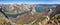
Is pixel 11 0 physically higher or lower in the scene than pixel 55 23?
higher

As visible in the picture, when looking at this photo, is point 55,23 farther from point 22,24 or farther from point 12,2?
point 12,2

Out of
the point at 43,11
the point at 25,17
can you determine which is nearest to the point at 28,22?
the point at 25,17

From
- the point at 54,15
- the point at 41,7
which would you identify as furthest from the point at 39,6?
the point at 54,15

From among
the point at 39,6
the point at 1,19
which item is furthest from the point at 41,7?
the point at 1,19

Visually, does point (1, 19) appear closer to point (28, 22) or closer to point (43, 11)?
point (28, 22)

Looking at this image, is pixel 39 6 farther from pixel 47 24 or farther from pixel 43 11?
pixel 47 24

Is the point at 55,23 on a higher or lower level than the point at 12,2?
lower

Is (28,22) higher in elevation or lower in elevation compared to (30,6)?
lower
